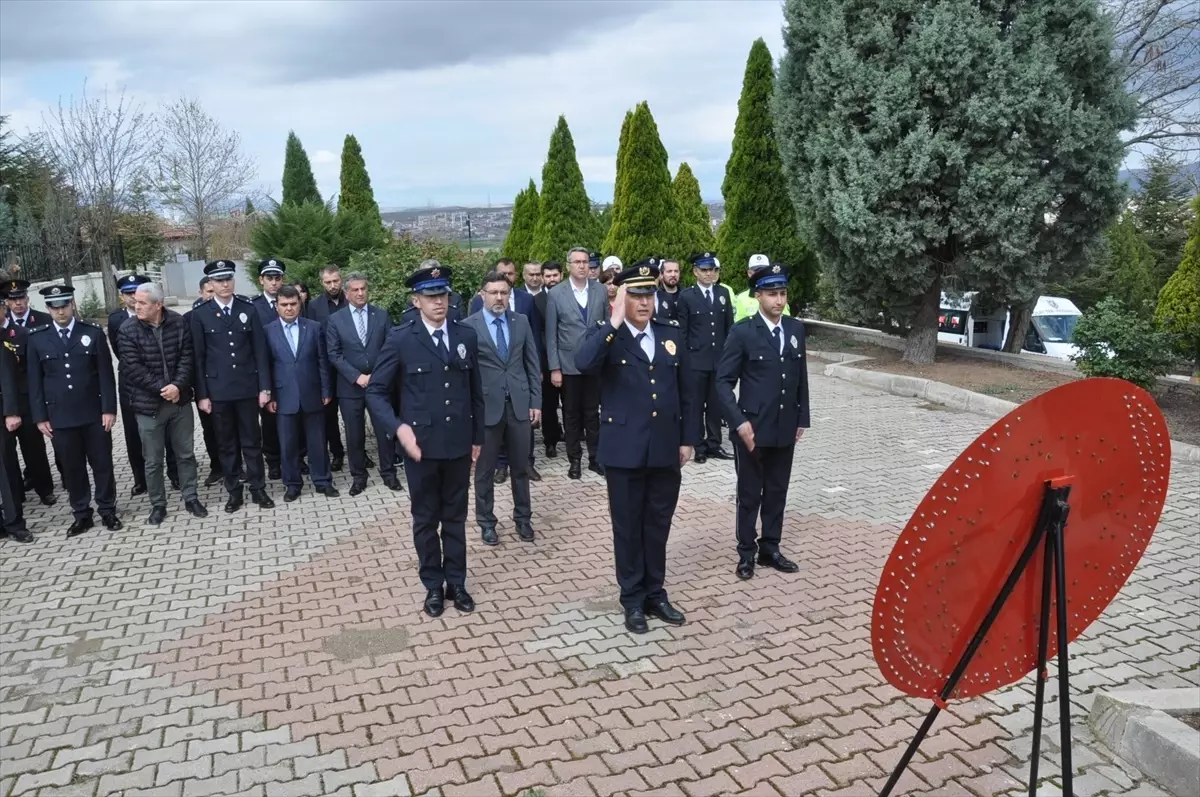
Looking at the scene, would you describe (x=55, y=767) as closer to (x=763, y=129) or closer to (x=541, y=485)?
(x=541, y=485)

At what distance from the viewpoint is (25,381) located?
24.2 ft

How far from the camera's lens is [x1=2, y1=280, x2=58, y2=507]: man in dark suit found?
23.5 ft

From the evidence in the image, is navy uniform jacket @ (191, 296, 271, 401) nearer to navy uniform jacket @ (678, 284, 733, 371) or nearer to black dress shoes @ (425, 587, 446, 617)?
black dress shoes @ (425, 587, 446, 617)

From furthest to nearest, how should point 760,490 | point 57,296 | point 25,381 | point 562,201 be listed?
point 562,201, point 25,381, point 57,296, point 760,490

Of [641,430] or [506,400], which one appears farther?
[506,400]

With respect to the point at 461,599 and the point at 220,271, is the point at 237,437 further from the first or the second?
the point at 461,599

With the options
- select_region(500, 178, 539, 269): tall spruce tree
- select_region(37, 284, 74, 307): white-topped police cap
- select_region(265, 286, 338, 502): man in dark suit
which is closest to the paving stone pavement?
select_region(265, 286, 338, 502): man in dark suit

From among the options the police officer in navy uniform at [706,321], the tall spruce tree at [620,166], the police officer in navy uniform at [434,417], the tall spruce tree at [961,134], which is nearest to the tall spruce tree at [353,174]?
the tall spruce tree at [620,166]

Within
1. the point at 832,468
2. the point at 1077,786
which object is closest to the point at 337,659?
the point at 1077,786

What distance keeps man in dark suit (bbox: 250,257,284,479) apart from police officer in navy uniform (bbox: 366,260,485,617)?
356cm

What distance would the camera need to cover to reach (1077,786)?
340 cm

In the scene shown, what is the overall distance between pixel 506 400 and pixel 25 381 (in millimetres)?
4244

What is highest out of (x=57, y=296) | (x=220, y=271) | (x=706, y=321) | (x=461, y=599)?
(x=220, y=271)

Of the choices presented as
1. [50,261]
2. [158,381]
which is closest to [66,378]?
[158,381]
